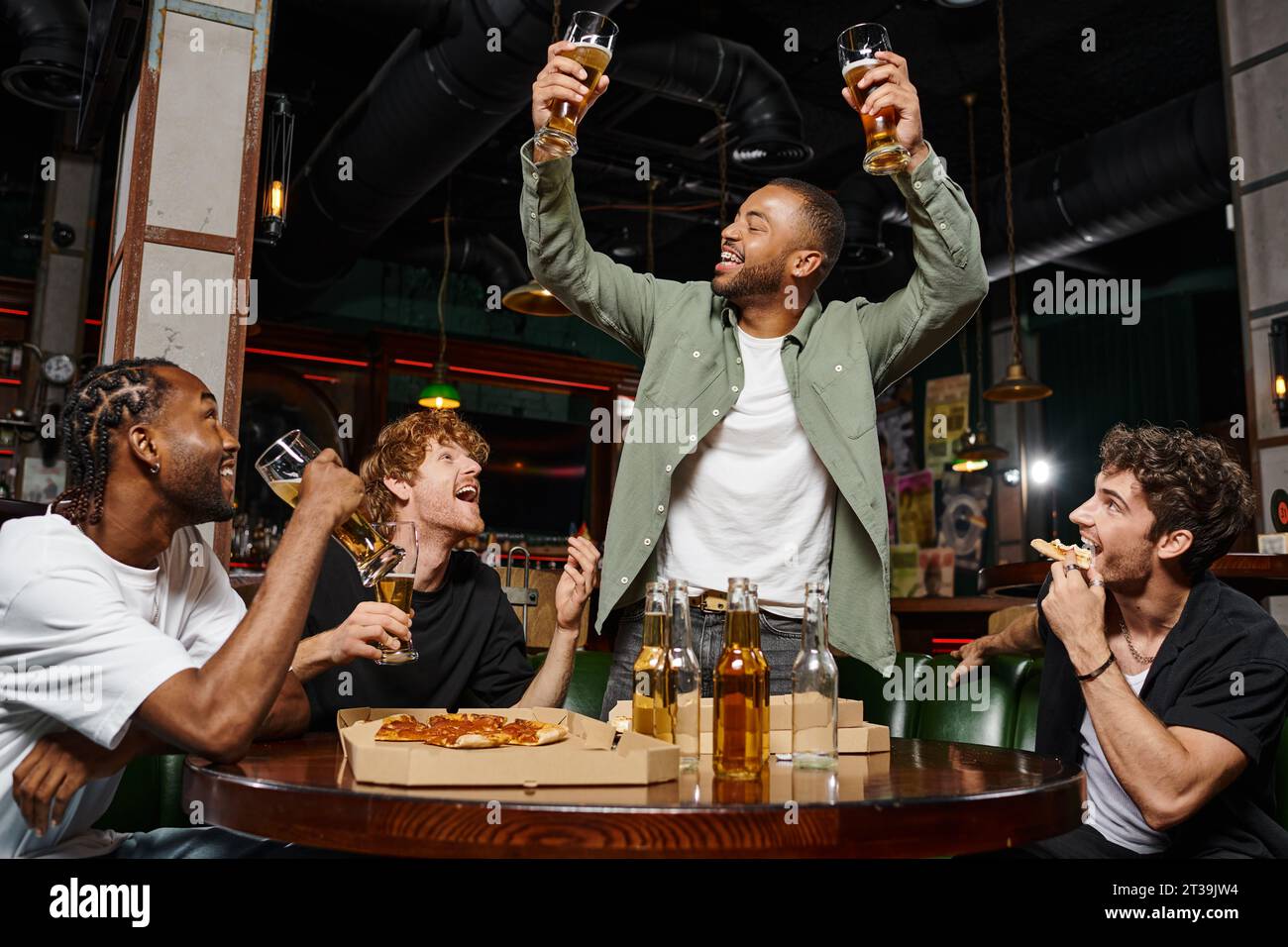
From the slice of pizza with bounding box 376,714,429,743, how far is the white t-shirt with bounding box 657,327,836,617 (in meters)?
0.70

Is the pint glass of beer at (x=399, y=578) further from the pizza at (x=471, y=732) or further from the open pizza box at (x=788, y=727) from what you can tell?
the open pizza box at (x=788, y=727)

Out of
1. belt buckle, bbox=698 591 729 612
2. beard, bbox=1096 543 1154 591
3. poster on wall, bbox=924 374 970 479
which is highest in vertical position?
poster on wall, bbox=924 374 970 479

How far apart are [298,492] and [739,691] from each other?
28.7 inches

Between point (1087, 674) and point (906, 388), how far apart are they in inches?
400

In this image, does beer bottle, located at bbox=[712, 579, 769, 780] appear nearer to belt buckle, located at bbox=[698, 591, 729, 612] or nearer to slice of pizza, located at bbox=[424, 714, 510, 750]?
slice of pizza, located at bbox=[424, 714, 510, 750]

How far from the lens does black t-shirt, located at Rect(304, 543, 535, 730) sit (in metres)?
2.10

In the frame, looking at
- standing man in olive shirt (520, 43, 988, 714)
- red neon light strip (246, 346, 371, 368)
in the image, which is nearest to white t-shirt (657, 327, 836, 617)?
standing man in olive shirt (520, 43, 988, 714)

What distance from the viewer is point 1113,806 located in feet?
5.97

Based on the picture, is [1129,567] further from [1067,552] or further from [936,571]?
[936,571]

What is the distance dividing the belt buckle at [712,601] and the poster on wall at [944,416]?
8.94 metres

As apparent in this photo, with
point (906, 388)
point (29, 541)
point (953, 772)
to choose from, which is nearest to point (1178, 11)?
point (906, 388)

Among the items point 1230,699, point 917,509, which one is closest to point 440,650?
point 1230,699
